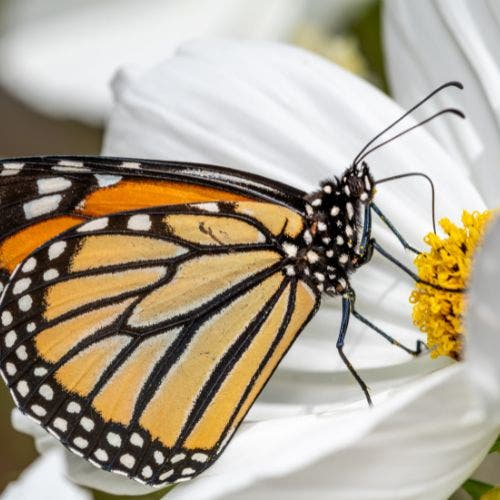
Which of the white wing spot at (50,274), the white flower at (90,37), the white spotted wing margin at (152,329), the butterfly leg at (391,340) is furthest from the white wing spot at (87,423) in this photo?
the white flower at (90,37)

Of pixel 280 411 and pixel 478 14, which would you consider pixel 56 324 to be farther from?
pixel 478 14

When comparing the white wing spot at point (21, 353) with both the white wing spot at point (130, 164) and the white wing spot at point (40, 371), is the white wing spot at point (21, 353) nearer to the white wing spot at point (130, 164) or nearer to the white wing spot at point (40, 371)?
the white wing spot at point (40, 371)

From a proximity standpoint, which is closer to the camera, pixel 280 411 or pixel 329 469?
pixel 329 469

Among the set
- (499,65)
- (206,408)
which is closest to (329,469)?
(206,408)

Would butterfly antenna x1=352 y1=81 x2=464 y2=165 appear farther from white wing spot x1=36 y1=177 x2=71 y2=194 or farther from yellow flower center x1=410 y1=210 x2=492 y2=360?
white wing spot x1=36 y1=177 x2=71 y2=194

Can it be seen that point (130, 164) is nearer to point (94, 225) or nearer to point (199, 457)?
point (94, 225)

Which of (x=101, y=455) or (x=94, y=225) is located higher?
(x=94, y=225)

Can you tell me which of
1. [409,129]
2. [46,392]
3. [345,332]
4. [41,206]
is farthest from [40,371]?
[409,129]
